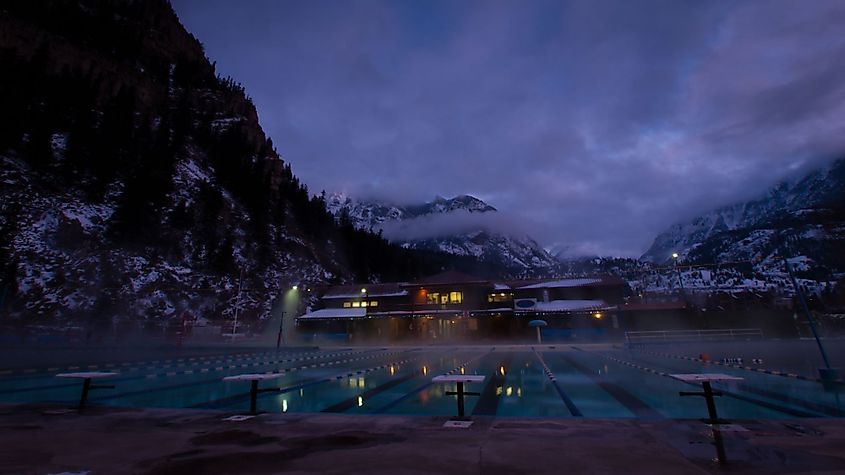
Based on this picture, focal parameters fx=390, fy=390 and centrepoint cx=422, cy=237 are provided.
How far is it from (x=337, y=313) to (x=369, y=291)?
5.93 metres

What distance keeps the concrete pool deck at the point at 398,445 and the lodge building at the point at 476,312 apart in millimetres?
40080

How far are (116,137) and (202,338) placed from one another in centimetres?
4093

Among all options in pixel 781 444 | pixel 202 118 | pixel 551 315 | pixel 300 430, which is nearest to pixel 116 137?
pixel 202 118

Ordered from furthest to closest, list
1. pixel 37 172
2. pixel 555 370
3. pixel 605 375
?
1. pixel 37 172
2. pixel 555 370
3. pixel 605 375

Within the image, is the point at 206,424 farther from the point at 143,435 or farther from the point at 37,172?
the point at 37,172

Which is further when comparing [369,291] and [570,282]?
[369,291]

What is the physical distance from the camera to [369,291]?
57125 mm

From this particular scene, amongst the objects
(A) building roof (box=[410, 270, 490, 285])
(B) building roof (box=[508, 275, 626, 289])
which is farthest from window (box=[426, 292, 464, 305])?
(B) building roof (box=[508, 275, 626, 289])

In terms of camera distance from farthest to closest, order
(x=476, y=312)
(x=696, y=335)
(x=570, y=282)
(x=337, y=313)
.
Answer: (x=337, y=313) → (x=570, y=282) → (x=476, y=312) → (x=696, y=335)

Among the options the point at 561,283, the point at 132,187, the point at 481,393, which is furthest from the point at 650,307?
the point at 132,187

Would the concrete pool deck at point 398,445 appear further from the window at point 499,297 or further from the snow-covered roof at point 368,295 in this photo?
the snow-covered roof at point 368,295

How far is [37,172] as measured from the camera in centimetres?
5056

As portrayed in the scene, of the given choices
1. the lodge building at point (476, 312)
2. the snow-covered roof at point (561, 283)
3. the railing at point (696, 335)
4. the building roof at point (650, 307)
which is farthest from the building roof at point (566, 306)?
the railing at point (696, 335)

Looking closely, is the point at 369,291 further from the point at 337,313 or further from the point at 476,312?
the point at 476,312
